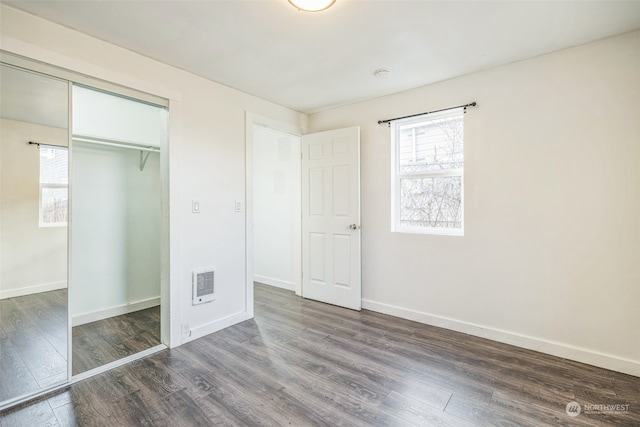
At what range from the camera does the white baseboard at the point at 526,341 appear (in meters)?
2.21

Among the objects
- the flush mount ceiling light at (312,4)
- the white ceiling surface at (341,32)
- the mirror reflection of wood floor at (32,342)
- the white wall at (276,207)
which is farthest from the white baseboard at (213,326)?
the flush mount ceiling light at (312,4)

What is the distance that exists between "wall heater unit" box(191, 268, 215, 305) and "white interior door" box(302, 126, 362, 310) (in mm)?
1363

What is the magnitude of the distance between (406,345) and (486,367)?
622 millimetres

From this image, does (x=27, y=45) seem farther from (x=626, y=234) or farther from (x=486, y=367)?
(x=626, y=234)

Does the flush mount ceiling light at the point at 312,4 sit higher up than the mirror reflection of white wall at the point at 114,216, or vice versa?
the flush mount ceiling light at the point at 312,4

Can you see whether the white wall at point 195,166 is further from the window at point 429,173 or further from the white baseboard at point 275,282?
the window at point 429,173

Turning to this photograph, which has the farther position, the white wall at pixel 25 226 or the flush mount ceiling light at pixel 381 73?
the flush mount ceiling light at pixel 381 73

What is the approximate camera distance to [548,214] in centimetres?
246

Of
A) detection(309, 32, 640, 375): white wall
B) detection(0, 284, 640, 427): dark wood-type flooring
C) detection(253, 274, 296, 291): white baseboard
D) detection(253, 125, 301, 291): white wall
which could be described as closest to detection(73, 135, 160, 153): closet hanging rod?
detection(253, 125, 301, 291): white wall

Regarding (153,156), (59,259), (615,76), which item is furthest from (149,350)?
(615,76)

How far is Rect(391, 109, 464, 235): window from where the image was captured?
2990mm

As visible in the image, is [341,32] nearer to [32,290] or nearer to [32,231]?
[32,231]

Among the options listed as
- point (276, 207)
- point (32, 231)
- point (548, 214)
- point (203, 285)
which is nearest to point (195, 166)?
point (203, 285)

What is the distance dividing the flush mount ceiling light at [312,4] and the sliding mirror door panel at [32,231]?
66.5 inches
